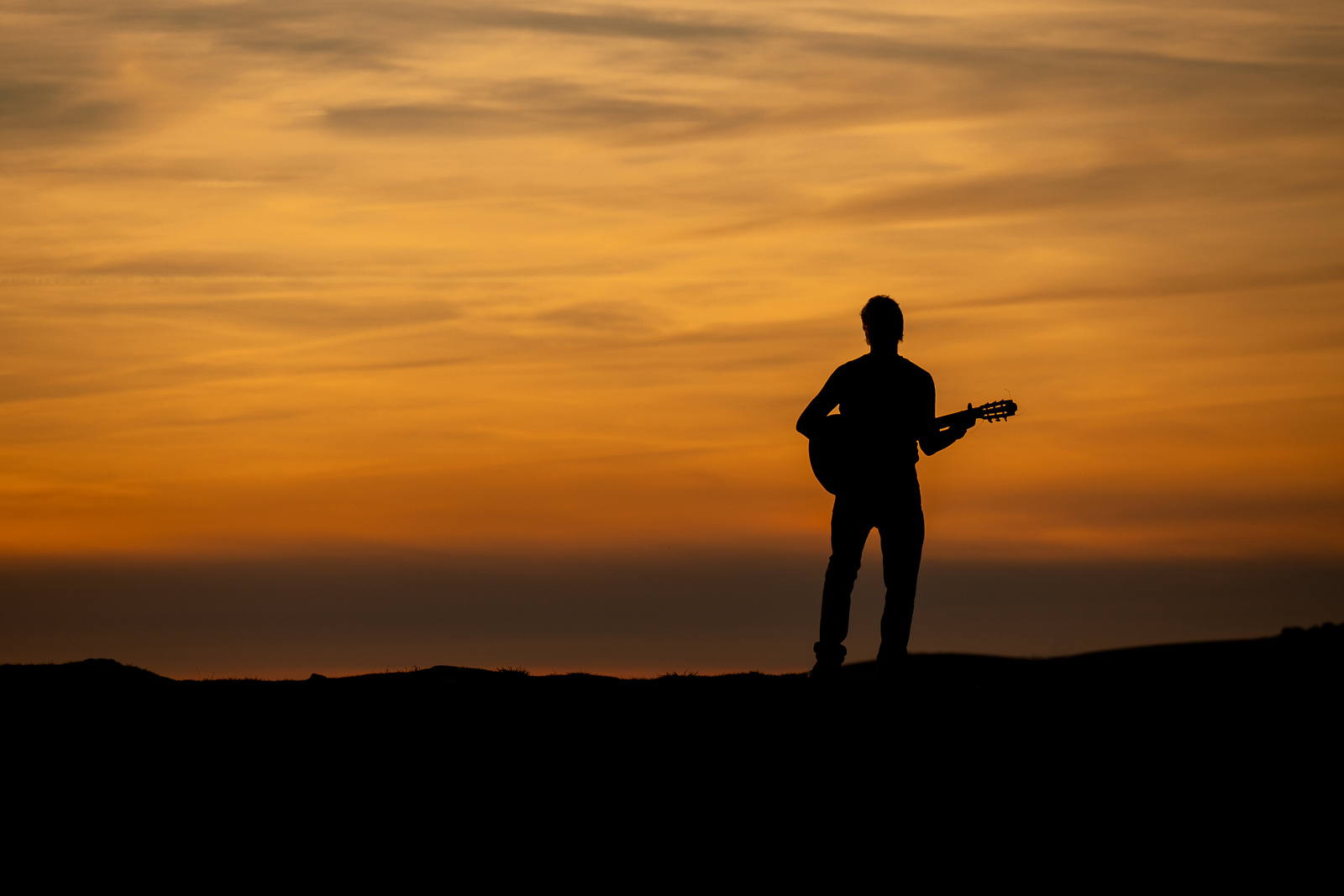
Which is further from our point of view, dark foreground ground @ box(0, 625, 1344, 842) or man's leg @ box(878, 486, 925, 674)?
man's leg @ box(878, 486, 925, 674)

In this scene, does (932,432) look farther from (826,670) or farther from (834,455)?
(826,670)

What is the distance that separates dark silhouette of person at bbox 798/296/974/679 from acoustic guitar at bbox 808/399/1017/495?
2 centimetres

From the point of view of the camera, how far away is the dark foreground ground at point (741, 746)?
8477 mm

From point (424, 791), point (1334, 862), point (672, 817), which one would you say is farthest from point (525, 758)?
point (1334, 862)

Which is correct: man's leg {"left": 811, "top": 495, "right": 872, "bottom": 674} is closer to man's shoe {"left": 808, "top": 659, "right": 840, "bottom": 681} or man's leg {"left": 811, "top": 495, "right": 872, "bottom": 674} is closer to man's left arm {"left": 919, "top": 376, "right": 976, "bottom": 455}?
man's shoe {"left": 808, "top": 659, "right": 840, "bottom": 681}

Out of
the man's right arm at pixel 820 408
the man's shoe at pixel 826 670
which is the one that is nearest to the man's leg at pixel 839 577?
the man's shoe at pixel 826 670

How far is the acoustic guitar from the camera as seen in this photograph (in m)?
10.9

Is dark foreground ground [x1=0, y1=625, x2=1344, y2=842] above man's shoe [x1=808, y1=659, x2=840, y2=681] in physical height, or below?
below

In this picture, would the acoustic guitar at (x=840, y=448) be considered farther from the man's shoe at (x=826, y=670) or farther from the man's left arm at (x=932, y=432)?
the man's shoe at (x=826, y=670)

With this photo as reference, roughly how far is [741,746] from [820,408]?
276cm

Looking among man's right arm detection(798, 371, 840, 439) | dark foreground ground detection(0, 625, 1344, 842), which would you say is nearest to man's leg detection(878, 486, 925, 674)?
dark foreground ground detection(0, 625, 1344, 842)

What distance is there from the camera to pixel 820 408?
36.4 ft

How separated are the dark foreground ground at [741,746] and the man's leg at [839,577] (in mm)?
274

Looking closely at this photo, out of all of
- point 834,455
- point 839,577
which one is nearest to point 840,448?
point 834,455
